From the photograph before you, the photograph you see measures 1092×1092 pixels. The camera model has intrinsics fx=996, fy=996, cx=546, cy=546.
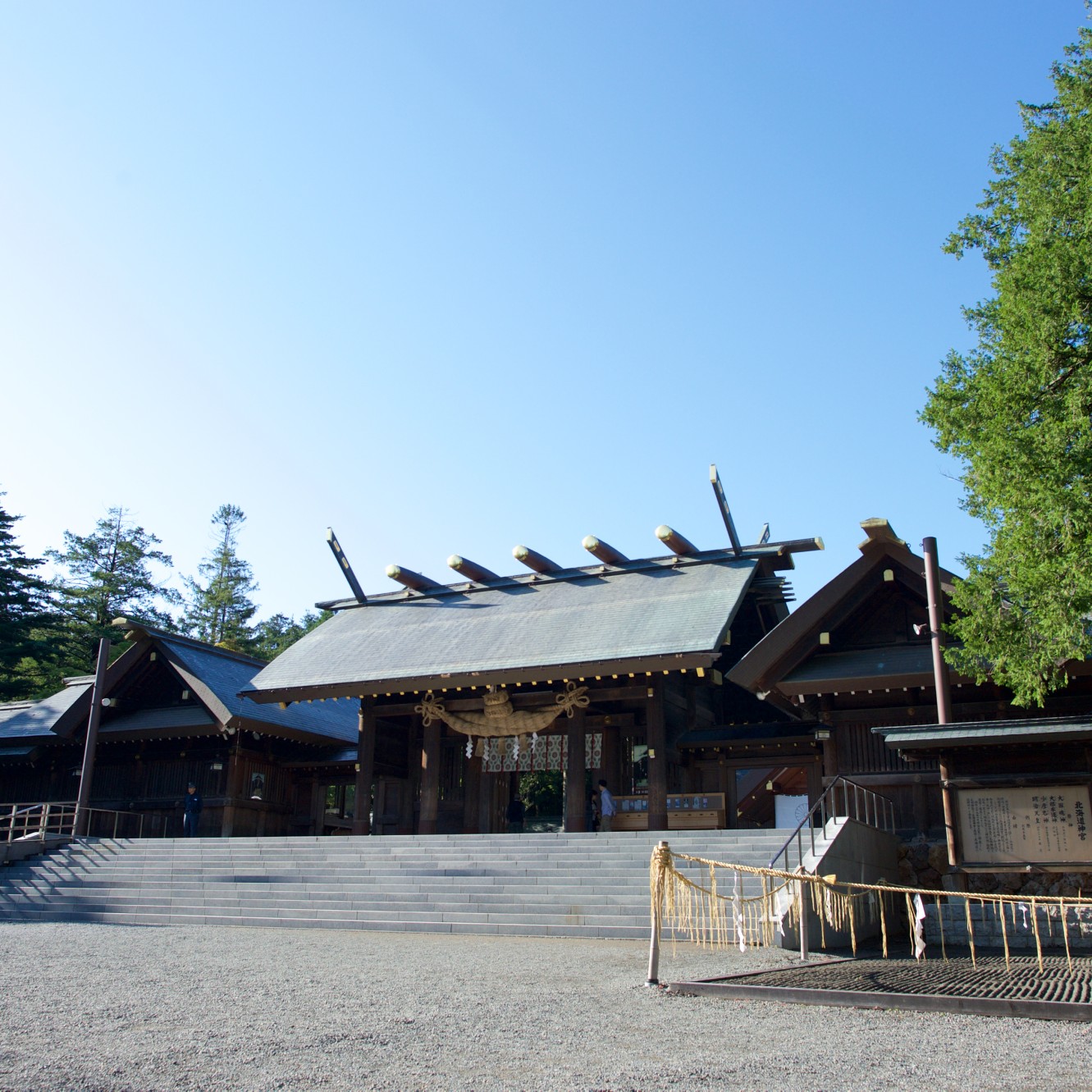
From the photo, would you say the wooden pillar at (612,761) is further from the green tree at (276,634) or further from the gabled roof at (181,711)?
the green tree at (276,634)

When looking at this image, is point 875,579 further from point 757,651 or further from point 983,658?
point 983,658

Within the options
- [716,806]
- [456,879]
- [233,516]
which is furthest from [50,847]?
[233,516]

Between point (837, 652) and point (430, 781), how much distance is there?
335 inches

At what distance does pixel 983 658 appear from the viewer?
11.9 meters

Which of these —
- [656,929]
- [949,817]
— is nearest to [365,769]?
[949,817]

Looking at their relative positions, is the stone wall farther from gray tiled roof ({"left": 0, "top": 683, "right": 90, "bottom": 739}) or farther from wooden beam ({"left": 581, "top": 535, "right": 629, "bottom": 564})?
gray tiled roof ({"left": 0, "top": 683, "right": 90, "bottom": 739})

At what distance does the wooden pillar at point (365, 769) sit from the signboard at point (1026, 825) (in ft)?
39.5

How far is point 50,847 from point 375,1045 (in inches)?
643

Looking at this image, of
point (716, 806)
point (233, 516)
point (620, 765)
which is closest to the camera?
point (716, 806)

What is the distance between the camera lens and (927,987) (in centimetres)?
727

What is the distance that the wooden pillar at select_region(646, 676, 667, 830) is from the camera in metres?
17.6

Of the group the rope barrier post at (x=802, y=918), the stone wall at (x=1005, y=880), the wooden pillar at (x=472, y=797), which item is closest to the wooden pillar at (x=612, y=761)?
the wooden pillar at (x=472, y=797)

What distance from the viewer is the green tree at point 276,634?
4616 centimetres

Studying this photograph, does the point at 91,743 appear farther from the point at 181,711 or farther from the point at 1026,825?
the point at 1026,825
